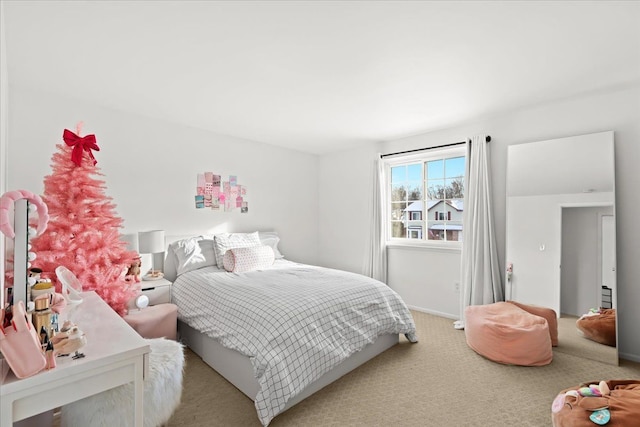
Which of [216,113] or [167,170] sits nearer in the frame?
[216,113]

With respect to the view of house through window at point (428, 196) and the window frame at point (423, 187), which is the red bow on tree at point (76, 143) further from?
the view of house through window at point (428, 196)

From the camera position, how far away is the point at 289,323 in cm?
197

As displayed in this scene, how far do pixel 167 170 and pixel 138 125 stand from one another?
0.53 meters

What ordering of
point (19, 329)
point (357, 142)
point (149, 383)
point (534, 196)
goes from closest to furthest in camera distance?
point (19, 329), point (149, 383), point (534, 196), point (357, 142)

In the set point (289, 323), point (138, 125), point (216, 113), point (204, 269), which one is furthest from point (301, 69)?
point (204, 269)

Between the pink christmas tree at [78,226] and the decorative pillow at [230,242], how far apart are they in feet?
3.63

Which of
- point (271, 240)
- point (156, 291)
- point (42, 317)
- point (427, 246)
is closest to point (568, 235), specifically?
point (427, 246)

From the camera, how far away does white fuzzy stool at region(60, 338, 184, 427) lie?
4.40 feet

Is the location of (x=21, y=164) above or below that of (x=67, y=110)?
below

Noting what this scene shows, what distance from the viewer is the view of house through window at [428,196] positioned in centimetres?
371

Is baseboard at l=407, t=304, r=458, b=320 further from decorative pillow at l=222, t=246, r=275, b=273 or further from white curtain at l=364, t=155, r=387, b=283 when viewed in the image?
decorative pillow at l=222, t=246, r=275, b=273

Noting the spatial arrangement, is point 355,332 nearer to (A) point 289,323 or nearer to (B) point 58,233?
(A) point 289,323

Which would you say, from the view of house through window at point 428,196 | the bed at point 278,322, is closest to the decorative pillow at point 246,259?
the bed at point 278,322

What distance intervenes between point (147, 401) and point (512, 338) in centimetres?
265
